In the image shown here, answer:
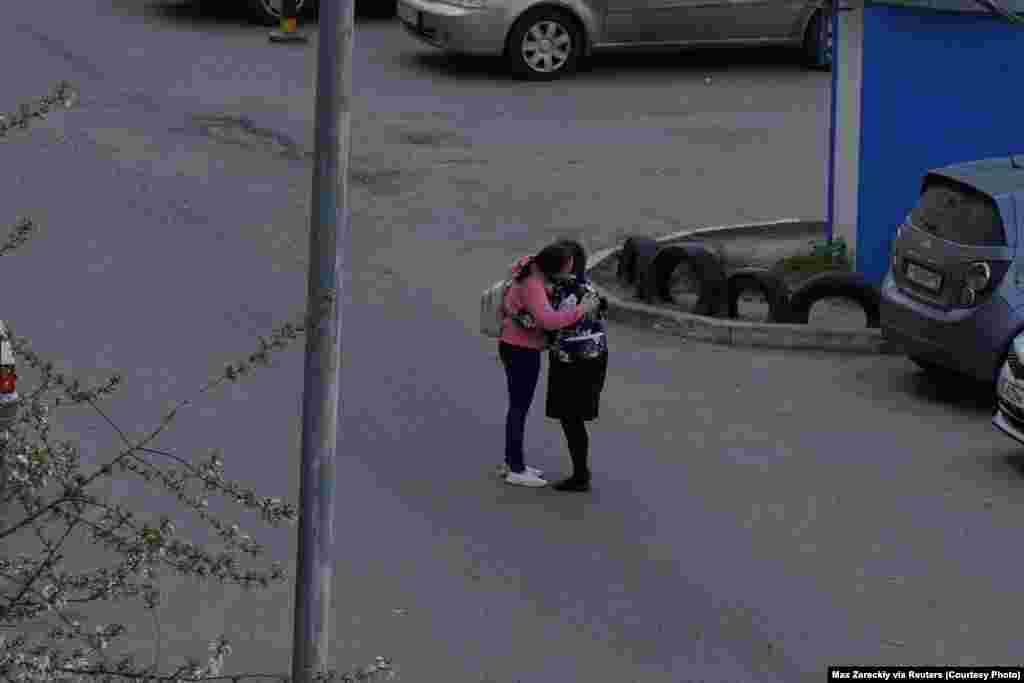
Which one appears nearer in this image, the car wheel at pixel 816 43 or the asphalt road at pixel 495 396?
the asphalt road at pixel 495 396

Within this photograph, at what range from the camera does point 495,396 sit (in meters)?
12.6

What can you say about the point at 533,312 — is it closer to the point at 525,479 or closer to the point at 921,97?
the point at 525,479

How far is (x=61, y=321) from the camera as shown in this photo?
13703mm

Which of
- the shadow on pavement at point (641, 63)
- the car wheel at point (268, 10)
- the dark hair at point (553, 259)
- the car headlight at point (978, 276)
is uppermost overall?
the dark hair at point (553, 259)

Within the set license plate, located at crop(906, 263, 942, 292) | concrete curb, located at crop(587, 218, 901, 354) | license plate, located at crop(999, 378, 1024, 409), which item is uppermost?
license plate, located at crop(906, 263, 942, 292)

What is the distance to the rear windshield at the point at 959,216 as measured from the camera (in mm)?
12344

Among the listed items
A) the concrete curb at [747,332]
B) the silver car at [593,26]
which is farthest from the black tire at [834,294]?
the silver car at [593,26]

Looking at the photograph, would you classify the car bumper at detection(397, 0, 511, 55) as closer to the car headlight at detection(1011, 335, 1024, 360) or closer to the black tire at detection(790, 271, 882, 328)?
the black tire at detection(790, 271, 882, 328)

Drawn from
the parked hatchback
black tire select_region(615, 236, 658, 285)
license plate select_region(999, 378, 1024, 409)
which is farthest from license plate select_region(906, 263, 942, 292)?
black tire select_region(615, 236, 658, 285)

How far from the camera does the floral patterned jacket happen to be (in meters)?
10.8

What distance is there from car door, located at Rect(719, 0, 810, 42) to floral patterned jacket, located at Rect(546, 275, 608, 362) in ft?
41.1

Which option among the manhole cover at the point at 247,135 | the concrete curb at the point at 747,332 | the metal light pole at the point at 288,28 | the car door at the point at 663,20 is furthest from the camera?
the metal light pole at the point at 288,28

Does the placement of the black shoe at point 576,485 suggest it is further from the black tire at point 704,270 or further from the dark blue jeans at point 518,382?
the black tire at point 704,270

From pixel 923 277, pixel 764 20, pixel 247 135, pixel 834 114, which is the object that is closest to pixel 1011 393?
pixel 923 277
